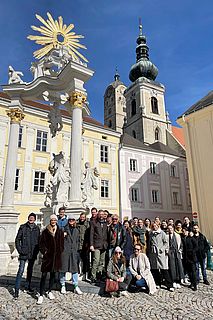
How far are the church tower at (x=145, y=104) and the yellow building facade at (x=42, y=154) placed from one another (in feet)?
53.0

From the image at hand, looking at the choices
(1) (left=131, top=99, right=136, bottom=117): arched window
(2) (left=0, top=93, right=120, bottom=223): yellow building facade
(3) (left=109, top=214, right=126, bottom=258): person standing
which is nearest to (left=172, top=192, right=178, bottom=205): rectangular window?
(2) (left=0, top=93, right=120, bottom=223): yellow building facade

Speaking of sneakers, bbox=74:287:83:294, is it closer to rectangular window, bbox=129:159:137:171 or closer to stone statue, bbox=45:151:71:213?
stone statue, bbox=45:151:71:213

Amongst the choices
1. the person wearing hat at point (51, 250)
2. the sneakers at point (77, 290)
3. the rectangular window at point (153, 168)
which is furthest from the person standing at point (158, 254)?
the rectangular window at point (153, 168)

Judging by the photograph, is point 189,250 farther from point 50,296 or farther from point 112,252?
point 50,296

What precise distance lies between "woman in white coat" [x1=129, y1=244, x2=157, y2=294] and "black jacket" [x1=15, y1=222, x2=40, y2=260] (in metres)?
2.14

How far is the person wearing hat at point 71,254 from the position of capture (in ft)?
17.5

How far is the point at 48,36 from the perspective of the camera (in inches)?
398

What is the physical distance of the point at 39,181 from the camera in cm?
2025

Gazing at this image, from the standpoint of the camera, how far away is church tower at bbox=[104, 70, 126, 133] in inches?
2165

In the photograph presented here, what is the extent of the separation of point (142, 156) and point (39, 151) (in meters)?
10.9

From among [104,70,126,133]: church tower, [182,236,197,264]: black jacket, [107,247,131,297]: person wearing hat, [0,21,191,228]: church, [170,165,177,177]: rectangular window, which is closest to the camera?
[107,247,131,297]: person wearing hat

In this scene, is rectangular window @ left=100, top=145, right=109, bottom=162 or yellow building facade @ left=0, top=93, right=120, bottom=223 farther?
rectangular window @ left=100, top=145, right=109, bottom=162

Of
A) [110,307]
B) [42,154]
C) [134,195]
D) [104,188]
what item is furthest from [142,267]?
[134,195]

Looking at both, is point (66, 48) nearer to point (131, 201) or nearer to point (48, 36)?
point (48, 36)
